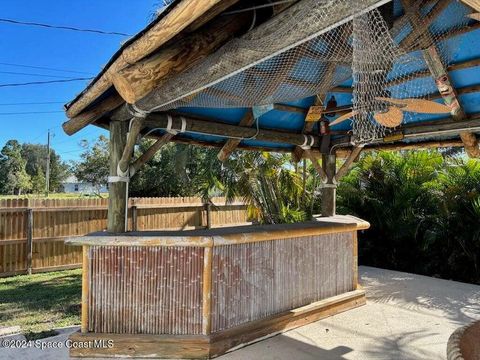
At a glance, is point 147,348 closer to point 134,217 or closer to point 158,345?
point 158,345

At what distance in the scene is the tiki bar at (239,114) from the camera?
77.8 inches

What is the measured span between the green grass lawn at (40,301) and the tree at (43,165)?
26.7 meters

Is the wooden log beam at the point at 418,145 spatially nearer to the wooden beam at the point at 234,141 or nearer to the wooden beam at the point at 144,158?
the wooden beam at the point at 234,141

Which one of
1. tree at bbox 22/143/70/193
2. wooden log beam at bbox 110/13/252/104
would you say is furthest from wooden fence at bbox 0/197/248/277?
tree at bbox 22/143/70/193

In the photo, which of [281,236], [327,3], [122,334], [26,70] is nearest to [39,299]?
[122,334]

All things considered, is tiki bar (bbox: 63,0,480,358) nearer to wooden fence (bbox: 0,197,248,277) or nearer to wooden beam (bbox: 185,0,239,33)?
wooden beam (bbox: 185,0,239,33)

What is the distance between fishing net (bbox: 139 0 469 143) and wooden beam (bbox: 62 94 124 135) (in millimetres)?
539

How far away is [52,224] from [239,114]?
15.3 feet

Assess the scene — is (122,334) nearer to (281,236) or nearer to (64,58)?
(281,236)

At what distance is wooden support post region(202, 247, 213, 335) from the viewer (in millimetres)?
2852

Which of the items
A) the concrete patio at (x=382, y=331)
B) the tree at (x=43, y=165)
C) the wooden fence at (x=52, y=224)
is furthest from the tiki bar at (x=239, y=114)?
the tree at (x=43, y=165)

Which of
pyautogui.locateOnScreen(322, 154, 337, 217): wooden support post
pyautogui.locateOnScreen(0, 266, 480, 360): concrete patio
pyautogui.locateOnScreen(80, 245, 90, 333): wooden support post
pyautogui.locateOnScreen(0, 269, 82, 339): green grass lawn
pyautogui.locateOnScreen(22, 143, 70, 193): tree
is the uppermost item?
pyautogui.locateOnScreen(22, 143, 70, 193): tree

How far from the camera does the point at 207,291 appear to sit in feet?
9.36

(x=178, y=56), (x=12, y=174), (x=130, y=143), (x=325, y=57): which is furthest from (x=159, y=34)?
(x=12, y=174)
